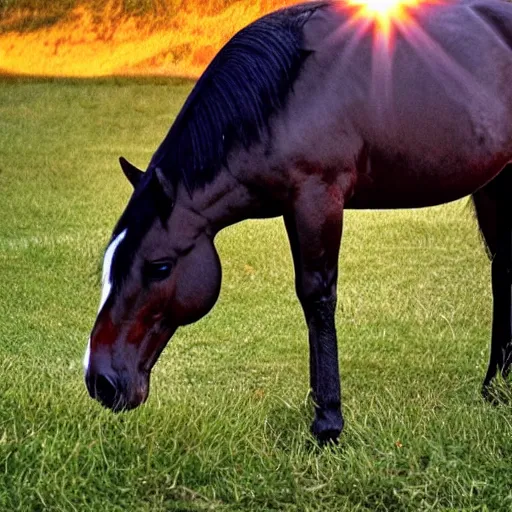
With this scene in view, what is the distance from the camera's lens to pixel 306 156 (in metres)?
3.29

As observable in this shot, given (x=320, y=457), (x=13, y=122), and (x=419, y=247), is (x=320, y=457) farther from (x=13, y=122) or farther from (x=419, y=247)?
(x=13, y=122)

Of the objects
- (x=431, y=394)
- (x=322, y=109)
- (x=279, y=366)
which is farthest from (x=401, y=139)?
(x=279, y=366)

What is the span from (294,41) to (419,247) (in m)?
4.94

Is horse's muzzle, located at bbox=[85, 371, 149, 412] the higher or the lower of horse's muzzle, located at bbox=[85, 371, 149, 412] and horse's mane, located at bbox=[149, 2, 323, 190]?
the lower

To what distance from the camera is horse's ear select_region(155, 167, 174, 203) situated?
125 inches

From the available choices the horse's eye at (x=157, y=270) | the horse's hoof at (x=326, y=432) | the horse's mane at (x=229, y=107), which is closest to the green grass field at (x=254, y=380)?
the horse's hoof at (x=326, y=432)

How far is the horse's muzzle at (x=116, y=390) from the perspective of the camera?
324cm

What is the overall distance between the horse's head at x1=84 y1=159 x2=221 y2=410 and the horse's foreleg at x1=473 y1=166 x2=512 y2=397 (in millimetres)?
1612

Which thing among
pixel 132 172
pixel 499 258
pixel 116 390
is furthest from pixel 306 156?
pixel 499 258

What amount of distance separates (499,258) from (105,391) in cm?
206

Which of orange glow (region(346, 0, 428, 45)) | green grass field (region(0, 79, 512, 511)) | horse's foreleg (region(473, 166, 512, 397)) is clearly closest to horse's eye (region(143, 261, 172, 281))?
green grass field (region(0, 79, 512, 511))

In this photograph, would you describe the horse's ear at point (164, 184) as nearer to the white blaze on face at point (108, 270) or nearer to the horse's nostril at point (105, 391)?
the white blaze on face at point (108, 270)

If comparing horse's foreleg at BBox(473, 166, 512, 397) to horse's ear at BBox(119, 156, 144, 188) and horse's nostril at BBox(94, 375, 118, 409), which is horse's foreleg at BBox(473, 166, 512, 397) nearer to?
horse's ear at BBox(119, 156, 144, 188)

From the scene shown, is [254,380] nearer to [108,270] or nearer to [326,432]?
[326,432]
